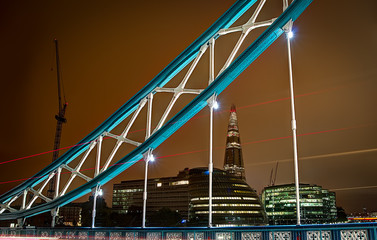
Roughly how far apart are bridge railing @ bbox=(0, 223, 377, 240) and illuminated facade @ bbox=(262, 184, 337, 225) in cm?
15446

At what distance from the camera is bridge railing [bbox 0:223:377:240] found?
12441 millimetres

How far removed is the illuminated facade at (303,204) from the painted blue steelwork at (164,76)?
151 meters

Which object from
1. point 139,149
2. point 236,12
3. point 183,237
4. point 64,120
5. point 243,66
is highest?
point 64,120

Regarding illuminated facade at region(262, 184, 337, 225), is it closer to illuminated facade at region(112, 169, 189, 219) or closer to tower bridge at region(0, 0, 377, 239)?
illuminated facade at region(112, 169, 189, 219)

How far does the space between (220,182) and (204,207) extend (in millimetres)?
11893

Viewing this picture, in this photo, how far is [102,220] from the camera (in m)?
138

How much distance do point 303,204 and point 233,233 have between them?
164478 millimetres

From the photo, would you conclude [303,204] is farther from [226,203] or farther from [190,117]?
[190,117]

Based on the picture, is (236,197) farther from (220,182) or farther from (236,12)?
(236,12)

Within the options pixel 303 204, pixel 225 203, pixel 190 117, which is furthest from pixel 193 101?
pixel 303 204

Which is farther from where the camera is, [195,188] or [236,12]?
[195,188]

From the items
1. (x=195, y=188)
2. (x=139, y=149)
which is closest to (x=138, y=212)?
(x=195, y=188)

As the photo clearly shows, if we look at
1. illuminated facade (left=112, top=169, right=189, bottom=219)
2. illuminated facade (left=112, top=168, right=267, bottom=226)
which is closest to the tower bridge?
illuminated facade (left=112, top=168, right=267, bottom=226)

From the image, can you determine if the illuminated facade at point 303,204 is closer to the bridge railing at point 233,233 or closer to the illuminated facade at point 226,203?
the illuminated facade at point 226,203
